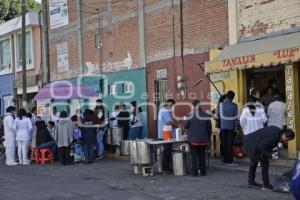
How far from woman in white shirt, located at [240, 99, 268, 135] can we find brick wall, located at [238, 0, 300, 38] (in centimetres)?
235

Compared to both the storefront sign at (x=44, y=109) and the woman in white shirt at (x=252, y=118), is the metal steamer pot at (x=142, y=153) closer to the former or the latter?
the woman in white shirt at (x=252, y=118)

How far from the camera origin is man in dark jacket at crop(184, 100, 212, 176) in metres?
13.3

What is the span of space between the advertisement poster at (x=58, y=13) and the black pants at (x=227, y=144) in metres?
13.5

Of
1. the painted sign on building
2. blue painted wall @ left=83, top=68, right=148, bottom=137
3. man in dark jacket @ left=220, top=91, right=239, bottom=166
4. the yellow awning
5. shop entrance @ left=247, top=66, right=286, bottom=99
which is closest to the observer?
the yellow awning

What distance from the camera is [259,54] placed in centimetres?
1417

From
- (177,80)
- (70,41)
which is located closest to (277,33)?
(177,80)

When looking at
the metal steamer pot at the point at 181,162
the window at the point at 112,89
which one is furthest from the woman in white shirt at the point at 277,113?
the window at the point at 112,89

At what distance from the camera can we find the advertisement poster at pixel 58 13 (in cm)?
2658

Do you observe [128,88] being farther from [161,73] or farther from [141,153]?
[141,153]

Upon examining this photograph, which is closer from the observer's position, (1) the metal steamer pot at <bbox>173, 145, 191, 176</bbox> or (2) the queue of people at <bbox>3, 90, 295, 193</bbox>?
(2) the queue of people at <bbox>3, 90, 295, 193</bbox>

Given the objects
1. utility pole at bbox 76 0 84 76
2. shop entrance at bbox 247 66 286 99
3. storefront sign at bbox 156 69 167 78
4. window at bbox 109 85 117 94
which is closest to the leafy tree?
utility pole at bbox 76 0 84 76

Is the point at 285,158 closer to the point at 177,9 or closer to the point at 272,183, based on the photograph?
the point at 272,183

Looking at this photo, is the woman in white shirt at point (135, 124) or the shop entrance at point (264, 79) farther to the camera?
the woman in white shirt at point (135, 124)

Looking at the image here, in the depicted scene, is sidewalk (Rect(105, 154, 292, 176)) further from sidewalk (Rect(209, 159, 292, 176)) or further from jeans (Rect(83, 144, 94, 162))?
jeans (Rect(83, 144, 94, 162))
